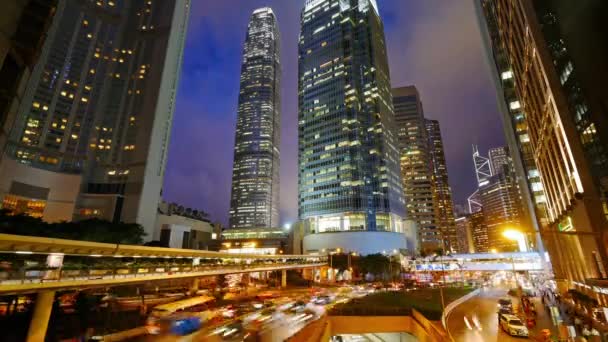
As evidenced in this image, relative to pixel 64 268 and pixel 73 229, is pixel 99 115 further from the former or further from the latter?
pixel 64 268

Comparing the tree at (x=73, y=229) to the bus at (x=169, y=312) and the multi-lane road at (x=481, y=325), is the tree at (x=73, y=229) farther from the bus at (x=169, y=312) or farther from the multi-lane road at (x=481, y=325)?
the multi-lane road at (x=481, y=325)

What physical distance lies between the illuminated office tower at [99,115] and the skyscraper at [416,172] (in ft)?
451

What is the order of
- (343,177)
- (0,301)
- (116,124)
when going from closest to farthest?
(0,301)
(116,124)
(343,177)

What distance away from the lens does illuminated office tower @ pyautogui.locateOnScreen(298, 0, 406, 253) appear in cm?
11500

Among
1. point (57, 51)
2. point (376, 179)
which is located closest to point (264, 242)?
point (376, 179)

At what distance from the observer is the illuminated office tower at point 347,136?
377 ft

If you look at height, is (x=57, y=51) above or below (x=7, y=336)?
above

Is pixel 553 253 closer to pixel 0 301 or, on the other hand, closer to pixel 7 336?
pixel 7 336

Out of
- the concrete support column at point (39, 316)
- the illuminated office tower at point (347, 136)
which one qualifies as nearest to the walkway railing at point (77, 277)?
the concrete support column at point (39, 316)

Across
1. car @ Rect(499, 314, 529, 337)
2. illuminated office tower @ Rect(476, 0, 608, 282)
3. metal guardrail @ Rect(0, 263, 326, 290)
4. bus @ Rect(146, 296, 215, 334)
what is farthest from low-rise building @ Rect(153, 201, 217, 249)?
illuminated office tower @ Rect(476, 0, 608, 282)

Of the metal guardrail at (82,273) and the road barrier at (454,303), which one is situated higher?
the metal guardrail at (82,273)

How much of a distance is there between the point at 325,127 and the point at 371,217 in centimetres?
4463

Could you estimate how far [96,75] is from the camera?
102062 mm

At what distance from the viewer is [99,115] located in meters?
99.9
